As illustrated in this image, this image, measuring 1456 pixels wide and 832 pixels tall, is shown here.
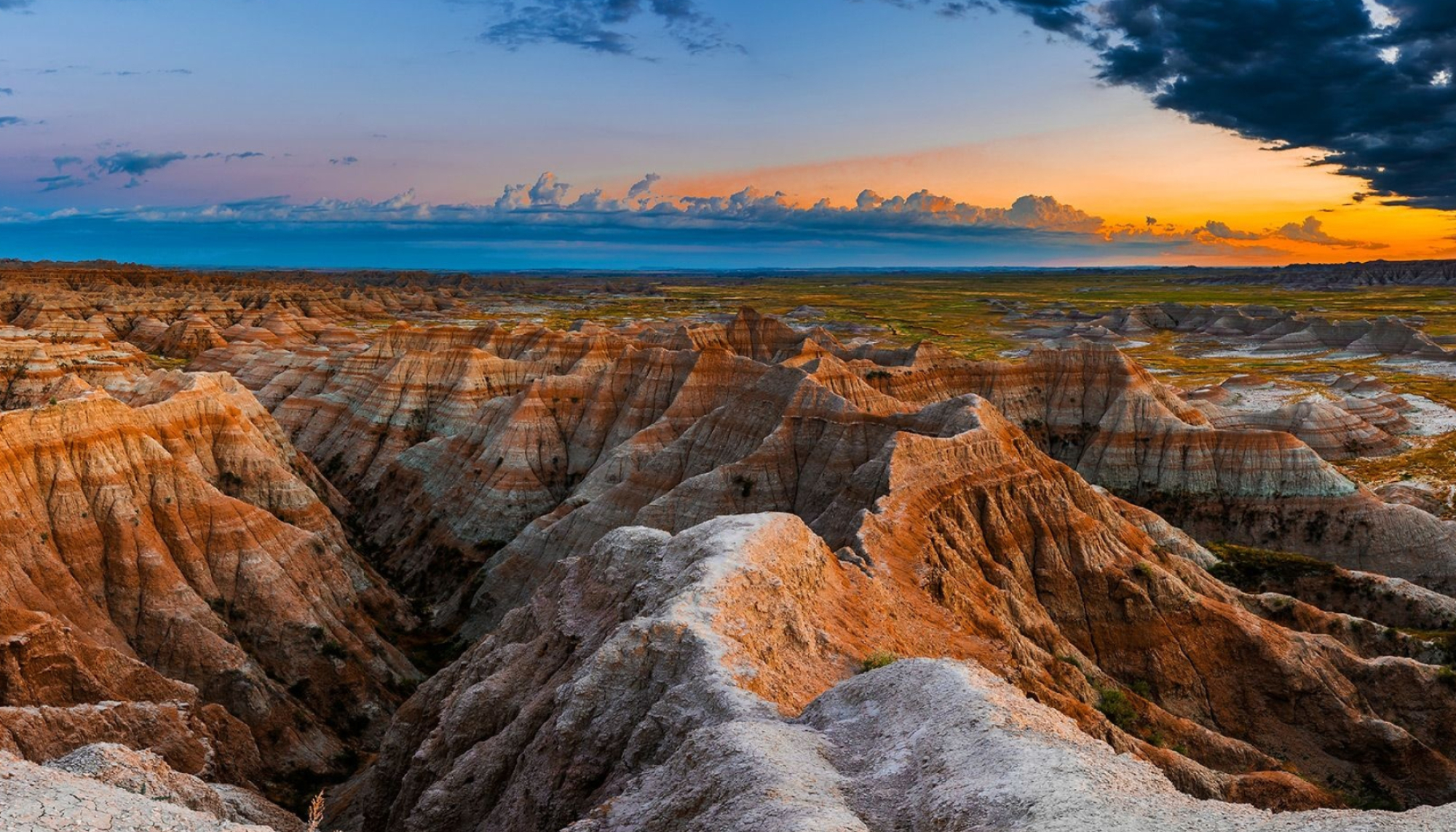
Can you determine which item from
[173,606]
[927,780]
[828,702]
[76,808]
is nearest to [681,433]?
[173,606]

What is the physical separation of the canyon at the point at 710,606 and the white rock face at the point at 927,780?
8 cm

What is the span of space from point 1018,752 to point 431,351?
77.5 meters

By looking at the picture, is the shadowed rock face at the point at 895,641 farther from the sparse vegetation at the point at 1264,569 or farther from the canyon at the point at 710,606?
the sparse vegetation at the point at 1264,569

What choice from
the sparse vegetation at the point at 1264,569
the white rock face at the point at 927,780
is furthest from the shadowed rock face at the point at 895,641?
the sparse vegetation at the point at 1264,569

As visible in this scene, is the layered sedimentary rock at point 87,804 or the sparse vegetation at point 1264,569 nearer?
the layered sedimentary rock at point 87,804

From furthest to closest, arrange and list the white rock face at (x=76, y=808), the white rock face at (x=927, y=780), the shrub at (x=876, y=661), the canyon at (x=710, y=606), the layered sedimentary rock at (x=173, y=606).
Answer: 1. the layered sedimentary rock at (x=173, y=606)
2. the shrub at (x=876, y=661)
3. the canyon at (x=710, y=606)
4. the white rock face at (x=76, y=808)
5. the white rock face at (x=927, y=780)

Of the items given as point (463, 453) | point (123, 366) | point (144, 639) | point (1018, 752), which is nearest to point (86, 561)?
point (144, 639)

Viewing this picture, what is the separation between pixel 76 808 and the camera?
15766mm

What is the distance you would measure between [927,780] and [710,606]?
7755 mm

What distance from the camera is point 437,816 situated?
22875 millimetres

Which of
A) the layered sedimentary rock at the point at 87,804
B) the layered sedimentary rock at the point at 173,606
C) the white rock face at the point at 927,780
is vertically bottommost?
the layered sedimentary rock at the point at 173,606

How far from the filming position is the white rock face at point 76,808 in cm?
1509

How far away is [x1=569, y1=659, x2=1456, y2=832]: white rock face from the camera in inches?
541

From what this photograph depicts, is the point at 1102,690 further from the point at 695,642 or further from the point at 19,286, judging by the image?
the point at 19,286
